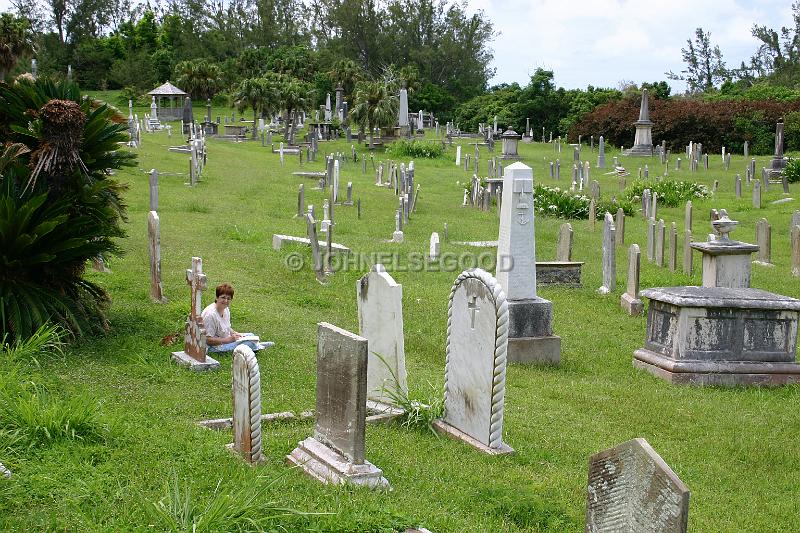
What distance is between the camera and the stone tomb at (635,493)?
13.4 ft

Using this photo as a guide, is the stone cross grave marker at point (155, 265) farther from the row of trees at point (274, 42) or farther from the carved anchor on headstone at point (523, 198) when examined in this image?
the row of trees at point (274, 42)

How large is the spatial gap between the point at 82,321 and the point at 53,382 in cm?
172

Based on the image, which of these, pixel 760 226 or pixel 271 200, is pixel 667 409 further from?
pixel 271 200

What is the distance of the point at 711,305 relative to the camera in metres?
10.1

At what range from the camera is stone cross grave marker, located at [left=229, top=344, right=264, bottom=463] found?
6457 mm

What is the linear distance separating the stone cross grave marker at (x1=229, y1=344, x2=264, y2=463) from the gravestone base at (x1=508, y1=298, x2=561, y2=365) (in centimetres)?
515

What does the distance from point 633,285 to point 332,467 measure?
28.8 feet

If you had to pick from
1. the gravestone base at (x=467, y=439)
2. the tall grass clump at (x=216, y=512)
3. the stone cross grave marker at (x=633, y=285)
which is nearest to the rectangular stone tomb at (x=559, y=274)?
the stone cross grave marker at (x=633, y=285)

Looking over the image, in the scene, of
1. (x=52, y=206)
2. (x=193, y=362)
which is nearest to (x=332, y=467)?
(x=193, y=362)

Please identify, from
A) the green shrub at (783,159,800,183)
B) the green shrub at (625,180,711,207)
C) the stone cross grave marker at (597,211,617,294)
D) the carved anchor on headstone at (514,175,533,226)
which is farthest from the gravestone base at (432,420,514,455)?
the green shrub at (783,159,800,183)

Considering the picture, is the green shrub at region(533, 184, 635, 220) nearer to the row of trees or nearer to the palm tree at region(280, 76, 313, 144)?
the palm tree at region(280, 76, 313, 144)

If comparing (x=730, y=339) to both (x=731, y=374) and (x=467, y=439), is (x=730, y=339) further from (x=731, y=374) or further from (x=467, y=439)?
(x=467, y=439)

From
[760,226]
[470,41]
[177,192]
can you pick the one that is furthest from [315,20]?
[760,226]

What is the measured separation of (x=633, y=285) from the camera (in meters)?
13.9
